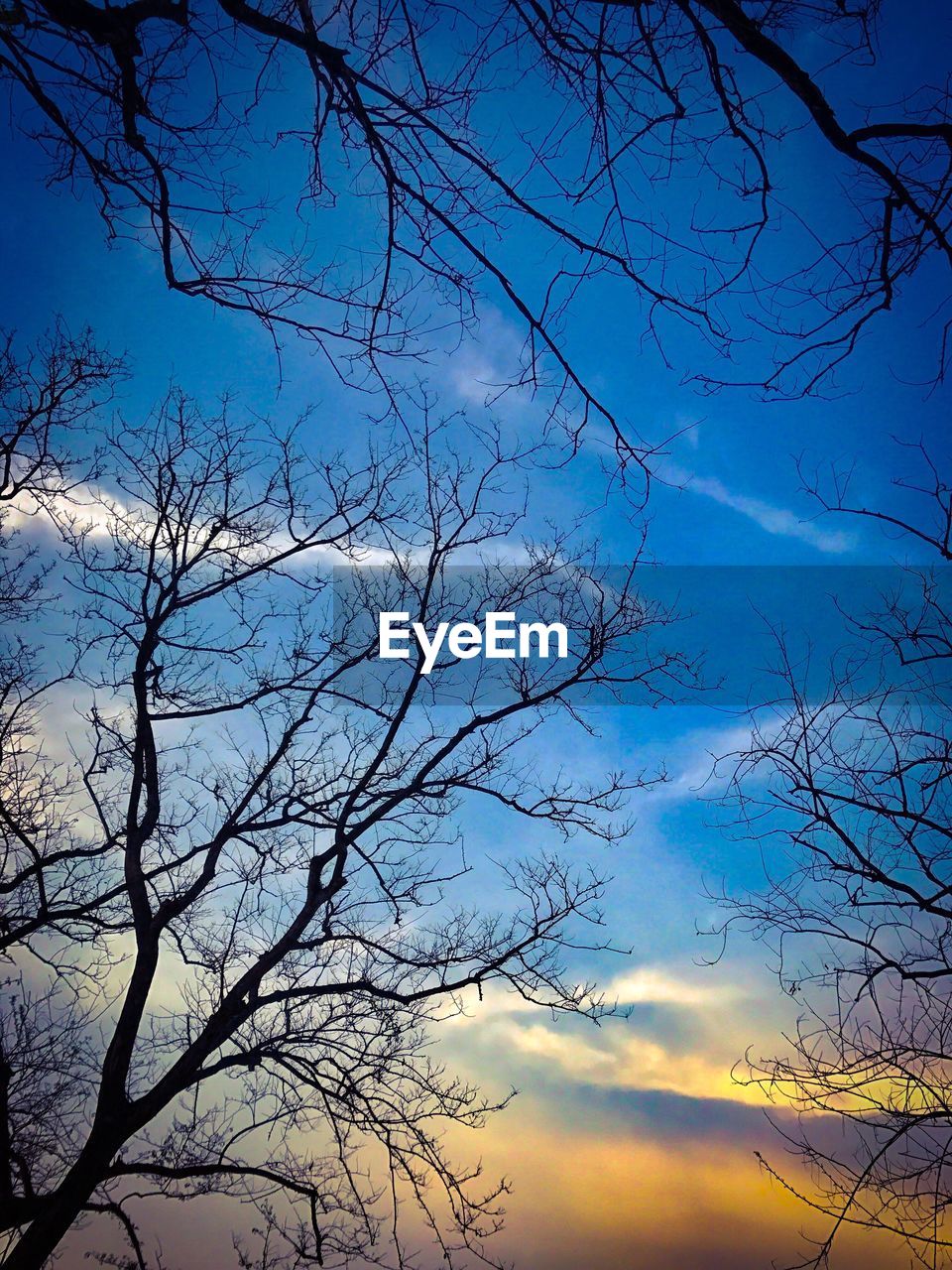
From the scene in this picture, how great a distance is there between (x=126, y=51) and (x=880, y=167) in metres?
2.87

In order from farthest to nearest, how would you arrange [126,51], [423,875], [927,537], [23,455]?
[423,875] → [23,455] → [927,537] → [126,51]

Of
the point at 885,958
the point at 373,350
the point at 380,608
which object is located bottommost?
the point at 885,958

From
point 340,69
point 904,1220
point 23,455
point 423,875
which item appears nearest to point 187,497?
point 23,455

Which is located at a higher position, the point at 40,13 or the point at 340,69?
the point at 40,13

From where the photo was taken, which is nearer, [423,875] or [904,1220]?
[904,1220]

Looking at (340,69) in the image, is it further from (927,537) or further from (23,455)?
(23,455)

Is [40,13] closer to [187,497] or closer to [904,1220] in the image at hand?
[187,497]

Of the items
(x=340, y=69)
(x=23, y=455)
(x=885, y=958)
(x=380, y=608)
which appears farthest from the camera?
(x=380, y=608)

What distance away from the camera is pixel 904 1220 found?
17.2ft

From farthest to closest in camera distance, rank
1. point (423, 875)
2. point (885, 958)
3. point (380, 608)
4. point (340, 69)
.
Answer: point (380, 608)
point (423, 875)
point (885, 958)
point (340, 69)

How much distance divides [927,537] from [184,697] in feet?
21.0

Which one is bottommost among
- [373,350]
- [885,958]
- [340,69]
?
[885,958]

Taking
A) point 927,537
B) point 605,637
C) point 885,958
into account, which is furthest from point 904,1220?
point 605,637

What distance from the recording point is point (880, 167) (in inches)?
121
